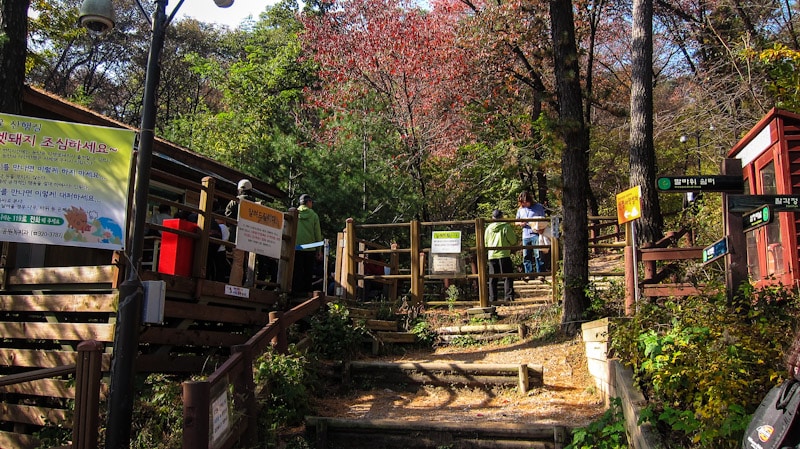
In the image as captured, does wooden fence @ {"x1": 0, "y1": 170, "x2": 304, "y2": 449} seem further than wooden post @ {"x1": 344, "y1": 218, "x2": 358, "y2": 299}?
No

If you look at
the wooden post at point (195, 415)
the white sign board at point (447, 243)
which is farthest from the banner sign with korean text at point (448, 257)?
the wooden post at point (195, 415)

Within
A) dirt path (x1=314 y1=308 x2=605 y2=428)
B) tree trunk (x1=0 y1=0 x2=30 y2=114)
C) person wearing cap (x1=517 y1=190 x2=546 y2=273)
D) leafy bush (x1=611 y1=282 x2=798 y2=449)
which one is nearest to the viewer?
leafy bush (x1=611 y1=282 x2=798 y2=449)

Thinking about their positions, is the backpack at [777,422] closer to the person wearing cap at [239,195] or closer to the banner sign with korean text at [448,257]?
the person wearing cap at [239,195]

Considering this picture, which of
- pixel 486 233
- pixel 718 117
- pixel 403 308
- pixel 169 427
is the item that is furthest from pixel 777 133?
pixel 169 427

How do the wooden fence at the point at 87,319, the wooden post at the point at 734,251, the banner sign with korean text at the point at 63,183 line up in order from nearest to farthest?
the wooden post at the point at 734,251 → the banner sign with korean text at the point at 63,183 → the wooden fence at the point at 87,319

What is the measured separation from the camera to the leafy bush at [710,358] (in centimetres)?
453

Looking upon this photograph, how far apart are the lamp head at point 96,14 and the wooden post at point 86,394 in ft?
11.8

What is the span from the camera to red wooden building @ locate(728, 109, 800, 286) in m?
8.97

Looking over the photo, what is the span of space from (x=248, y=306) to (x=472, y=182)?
13007 millimetres

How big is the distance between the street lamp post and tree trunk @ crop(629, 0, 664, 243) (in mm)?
7158

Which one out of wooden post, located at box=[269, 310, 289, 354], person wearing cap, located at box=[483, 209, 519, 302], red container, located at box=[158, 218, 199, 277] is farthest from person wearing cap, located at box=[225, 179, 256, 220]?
person wearing cap, located at box=[483, 209, 519, 302]

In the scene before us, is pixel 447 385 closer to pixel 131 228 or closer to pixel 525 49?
pixel 131 228

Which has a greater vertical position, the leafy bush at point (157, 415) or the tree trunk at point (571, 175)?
the tree trunk at point (571, 175)

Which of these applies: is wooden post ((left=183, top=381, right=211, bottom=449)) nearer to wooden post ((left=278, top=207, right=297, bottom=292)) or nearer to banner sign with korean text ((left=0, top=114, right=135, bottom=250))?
banner sign with korean text ((left=0, top=114, right=135, bottom=250))
